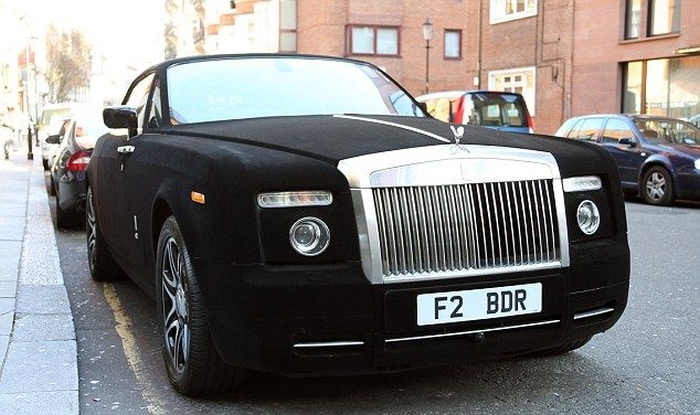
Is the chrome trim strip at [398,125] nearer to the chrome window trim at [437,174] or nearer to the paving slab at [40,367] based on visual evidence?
the chrome window trim at [437,174]

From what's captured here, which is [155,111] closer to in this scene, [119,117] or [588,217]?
[119,117]

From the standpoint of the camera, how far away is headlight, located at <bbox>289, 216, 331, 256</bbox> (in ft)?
10.7

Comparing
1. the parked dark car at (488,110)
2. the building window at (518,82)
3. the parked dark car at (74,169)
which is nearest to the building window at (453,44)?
the building window at (518,82)

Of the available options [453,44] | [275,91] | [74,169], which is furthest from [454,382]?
[453,44]

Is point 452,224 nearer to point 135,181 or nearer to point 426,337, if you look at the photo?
point 426,337

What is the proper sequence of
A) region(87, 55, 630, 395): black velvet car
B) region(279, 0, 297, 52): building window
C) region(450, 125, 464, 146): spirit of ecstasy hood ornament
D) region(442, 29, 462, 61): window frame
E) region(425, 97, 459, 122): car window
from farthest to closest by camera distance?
region(279, 0, 297, 52): building window
region(442, 29, 462, 61): window frame
region(425, 97, 459, 122): car window
region(450, 125, 464, 146): spirit of ecstasy hood ornament
region(87, 55, 630, 395): black velvet car

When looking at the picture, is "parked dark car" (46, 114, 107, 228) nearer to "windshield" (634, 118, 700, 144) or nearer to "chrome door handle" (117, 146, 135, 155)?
"chrome door handle" (117, 146, 135, 155)

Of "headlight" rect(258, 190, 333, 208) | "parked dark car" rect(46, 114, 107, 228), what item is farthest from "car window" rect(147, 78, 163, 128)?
"parked dark car" rect(46, 114, 107, 228)

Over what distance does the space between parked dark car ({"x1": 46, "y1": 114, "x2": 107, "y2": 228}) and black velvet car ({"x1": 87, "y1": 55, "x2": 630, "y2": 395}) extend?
5.33 meters

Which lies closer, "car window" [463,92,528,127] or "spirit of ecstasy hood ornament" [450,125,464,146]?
"spirit of ecstasy hood ornament" [450,125,464,146]

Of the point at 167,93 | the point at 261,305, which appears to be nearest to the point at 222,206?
the point at 261,305

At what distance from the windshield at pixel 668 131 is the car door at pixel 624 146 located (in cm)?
23

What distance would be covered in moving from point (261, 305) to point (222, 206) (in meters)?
0.42

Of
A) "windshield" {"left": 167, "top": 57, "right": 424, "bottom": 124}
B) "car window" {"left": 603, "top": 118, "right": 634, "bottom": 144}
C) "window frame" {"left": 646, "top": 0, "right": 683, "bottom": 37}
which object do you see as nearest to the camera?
"windshield" {"left": 167, "top": 57, "right": 424, "bottom": 124}
